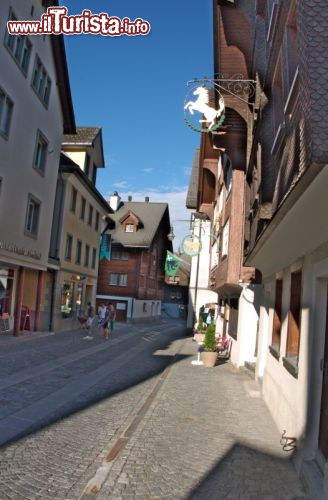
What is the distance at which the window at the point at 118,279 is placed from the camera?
4630 centimetres

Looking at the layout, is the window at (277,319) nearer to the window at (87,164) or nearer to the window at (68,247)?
the window at (68,247)

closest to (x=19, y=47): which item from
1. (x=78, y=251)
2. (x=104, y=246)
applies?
(x=78, y=251)

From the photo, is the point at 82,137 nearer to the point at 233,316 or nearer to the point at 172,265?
the point at 172,265

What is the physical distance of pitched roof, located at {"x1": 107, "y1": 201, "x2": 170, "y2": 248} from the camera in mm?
47094

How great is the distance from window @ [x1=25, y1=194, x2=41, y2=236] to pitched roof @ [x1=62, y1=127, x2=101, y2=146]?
905 centimetres

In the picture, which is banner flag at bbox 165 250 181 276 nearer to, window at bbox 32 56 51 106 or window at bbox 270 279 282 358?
window at bbox 32 56 51 106

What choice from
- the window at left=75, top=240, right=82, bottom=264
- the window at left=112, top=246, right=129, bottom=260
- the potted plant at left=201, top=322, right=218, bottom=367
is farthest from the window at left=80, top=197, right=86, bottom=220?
the window at left=112, top=246, right=129, bottom=260

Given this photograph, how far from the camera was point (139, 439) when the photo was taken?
6.90 m

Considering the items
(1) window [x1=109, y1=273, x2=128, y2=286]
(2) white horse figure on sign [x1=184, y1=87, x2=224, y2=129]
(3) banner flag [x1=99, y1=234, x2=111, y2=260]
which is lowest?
(1) window [x1=109, y1=273, x2=128, y2=286]

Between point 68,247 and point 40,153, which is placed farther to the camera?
point 68,247

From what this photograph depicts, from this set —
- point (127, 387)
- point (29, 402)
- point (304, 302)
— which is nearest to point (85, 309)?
point (127, 387)

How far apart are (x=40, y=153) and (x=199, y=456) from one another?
17.8m

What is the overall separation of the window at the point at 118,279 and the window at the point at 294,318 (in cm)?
3875

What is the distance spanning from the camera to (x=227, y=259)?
630 inches
